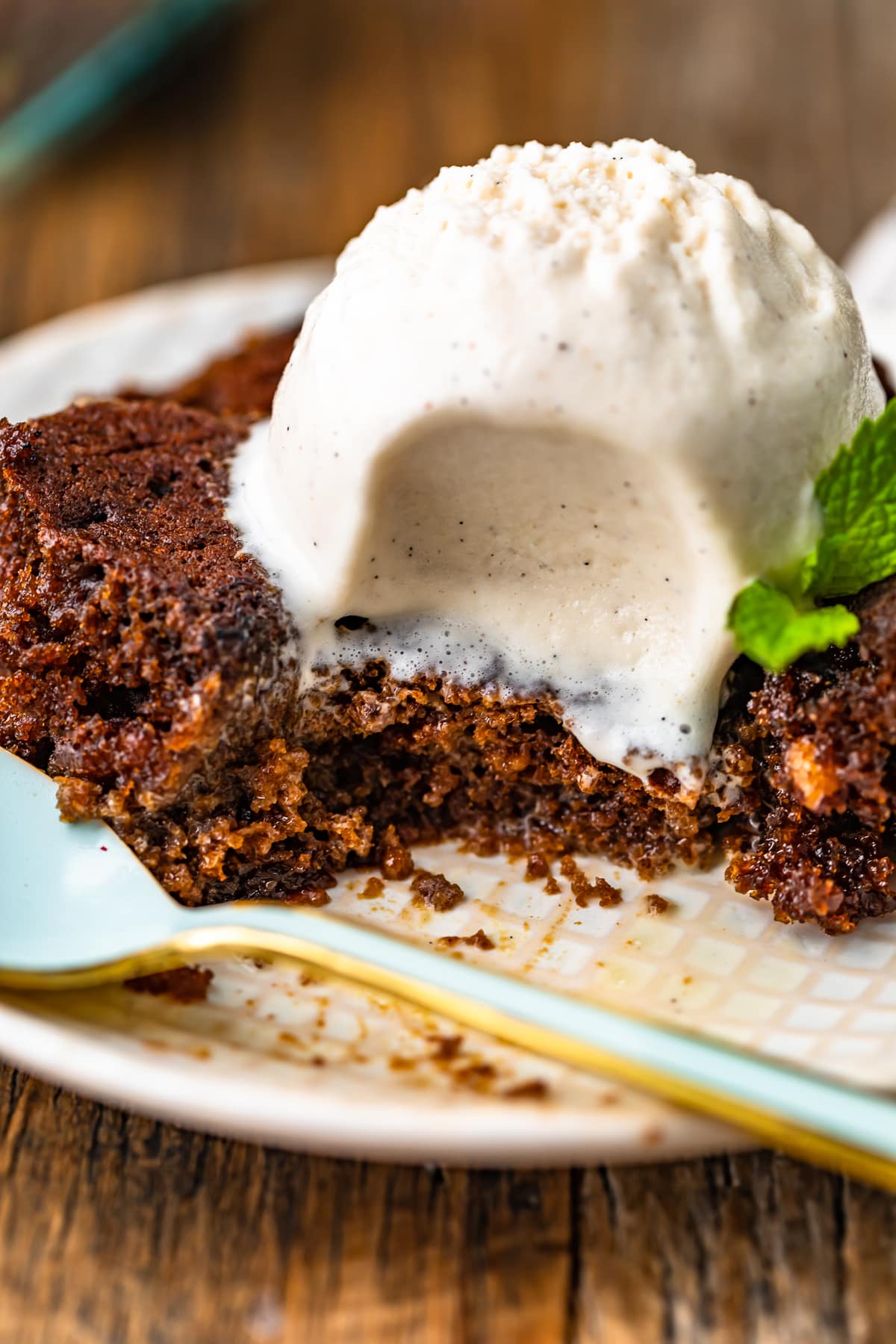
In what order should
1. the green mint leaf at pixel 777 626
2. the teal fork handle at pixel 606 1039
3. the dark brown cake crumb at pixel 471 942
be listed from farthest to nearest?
the dark brown cake crumb at pixel 471 942 < the green mint leaf at pixel 777 626 < the teal fork handle at pixel 606 1039

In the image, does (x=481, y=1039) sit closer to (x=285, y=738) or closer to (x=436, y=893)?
(x=436, y=893)

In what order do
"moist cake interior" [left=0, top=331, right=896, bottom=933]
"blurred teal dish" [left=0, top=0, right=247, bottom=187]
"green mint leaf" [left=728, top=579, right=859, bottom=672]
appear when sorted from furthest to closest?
1. "blurred teal dish" [left=0, top=0, right=247, bottom=187]
2. "moist cake interior" [left=0, top=331, right=896, bottom=933]
3. "green mint leaf" [left=728, top=579, right=859, bottom=672]

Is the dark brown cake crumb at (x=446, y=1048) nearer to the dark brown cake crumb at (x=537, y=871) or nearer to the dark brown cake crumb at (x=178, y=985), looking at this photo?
the dark brown cake crumb at (x=178, y=985)

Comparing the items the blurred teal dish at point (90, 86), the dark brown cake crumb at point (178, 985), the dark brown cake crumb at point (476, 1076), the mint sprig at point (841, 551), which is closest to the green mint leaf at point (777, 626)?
the mint sprig at point (841, 551)

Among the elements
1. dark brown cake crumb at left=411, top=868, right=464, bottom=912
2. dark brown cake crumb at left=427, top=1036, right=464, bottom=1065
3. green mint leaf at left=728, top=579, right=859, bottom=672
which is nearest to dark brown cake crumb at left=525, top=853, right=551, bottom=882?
dark brown cake crumb at left=411, top=868, right=464, bottom=912

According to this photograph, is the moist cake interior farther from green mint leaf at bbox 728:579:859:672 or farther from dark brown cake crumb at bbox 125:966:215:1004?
dark brown cake crumb at bbox 125:966:215:1004

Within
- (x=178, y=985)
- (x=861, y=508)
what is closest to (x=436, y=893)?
(x=178, y=985)

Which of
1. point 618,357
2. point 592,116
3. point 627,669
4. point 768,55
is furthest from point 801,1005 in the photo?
point 768,55
